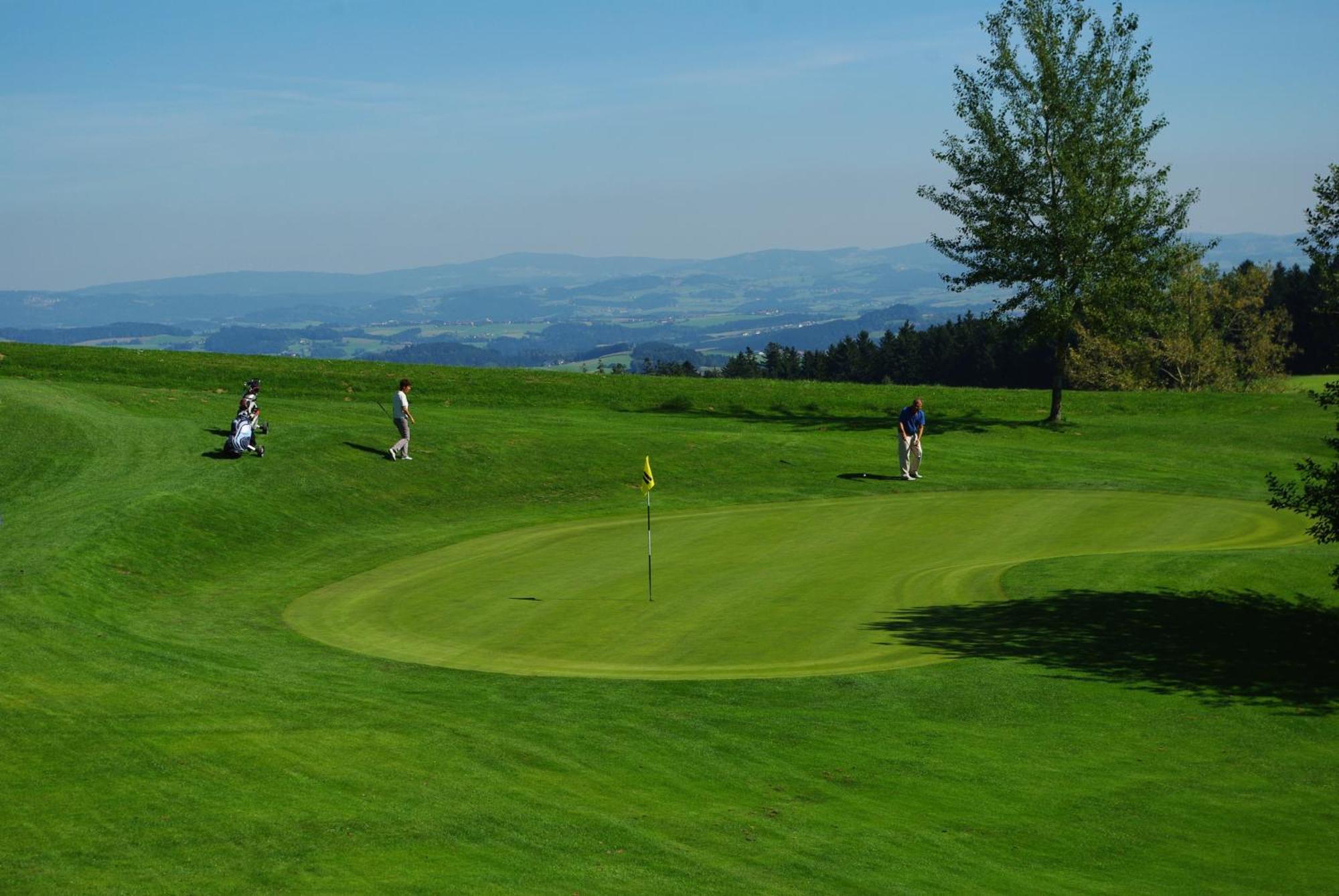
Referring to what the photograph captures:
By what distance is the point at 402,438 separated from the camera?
33.5m

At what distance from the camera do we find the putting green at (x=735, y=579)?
16.8m

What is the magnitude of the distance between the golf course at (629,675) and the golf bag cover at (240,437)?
0.45m

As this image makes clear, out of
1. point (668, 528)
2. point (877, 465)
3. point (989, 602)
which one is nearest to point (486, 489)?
point (668, 528)

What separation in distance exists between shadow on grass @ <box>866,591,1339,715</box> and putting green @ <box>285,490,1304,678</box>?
3.16ft

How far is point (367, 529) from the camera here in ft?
93.9

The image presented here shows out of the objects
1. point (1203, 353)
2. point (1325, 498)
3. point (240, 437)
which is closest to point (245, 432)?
point (240, 437)

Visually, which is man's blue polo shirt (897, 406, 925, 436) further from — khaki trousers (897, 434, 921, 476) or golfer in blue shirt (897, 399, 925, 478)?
khaki trousers (897, 434, 921, 476)

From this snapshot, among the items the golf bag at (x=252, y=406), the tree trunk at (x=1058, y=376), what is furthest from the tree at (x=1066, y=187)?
the golf bag at (x=252, y=406)

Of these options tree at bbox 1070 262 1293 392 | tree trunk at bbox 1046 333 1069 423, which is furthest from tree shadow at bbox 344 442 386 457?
tree at bbox 1070 262 1293 392

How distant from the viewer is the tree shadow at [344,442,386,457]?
33.7 meters

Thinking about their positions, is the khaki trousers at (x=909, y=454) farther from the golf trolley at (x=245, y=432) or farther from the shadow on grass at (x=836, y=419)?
the golf trolley at (x=245, y=432)

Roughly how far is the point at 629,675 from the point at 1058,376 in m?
36.5

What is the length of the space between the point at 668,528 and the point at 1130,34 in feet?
96.6

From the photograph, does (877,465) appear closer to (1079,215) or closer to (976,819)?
(1079,215)
